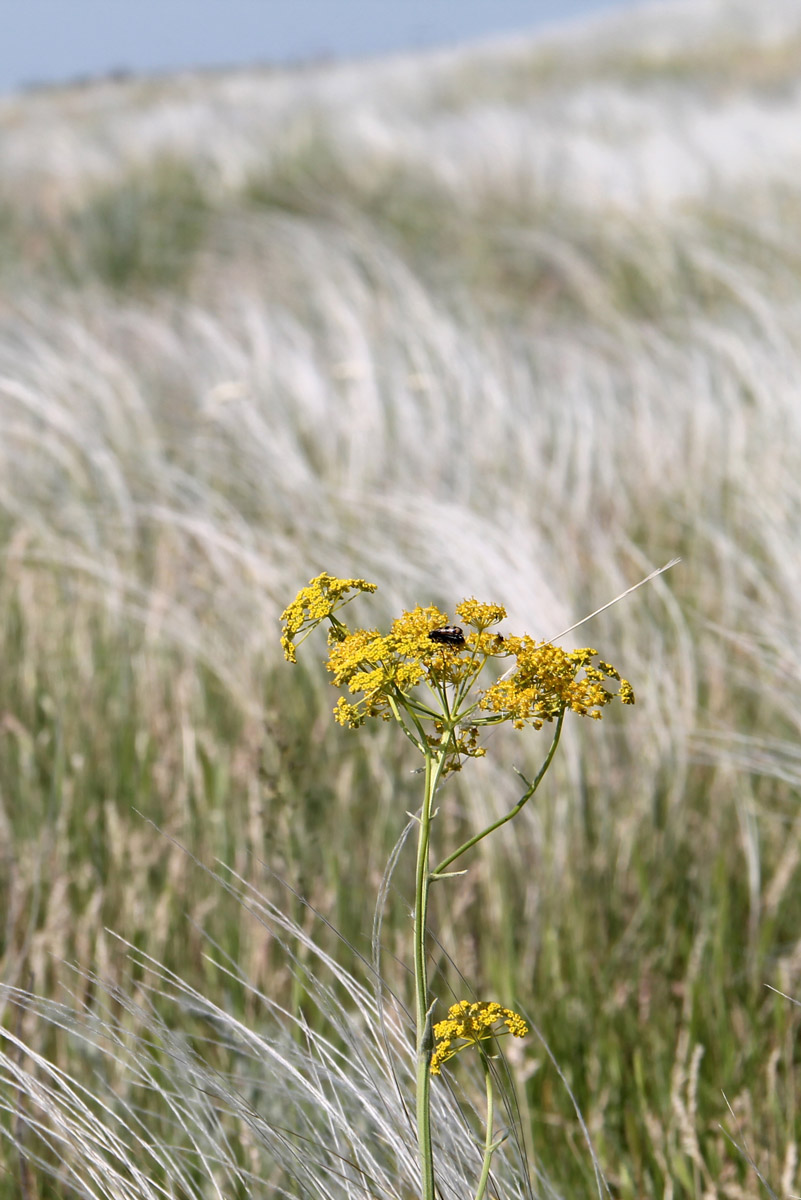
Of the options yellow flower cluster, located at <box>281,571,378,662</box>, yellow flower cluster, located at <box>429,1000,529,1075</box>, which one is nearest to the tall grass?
yellow flower cluster, located at <box>429,1000,529,1075</box>

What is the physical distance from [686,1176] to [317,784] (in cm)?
66

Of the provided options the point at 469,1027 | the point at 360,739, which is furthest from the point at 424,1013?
the point at 360,739

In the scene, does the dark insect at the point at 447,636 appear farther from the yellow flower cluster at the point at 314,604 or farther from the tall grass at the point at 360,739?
A: the tall grass at the point at 360,739

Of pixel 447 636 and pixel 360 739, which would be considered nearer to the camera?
pixel 447 636

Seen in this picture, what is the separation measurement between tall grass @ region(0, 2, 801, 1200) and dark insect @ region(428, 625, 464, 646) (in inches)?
8.7

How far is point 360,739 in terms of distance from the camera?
1589 millimetres

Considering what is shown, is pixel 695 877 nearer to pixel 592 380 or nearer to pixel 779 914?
pixel 779 914

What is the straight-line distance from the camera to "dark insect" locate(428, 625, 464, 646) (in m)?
0.59

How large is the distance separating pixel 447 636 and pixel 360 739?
1007 millimetres

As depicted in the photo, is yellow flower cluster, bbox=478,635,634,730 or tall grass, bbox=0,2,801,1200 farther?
tall grass, bbox=0,2,801,1200

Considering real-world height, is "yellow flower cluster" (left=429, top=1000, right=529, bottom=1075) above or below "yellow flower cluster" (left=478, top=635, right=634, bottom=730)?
below

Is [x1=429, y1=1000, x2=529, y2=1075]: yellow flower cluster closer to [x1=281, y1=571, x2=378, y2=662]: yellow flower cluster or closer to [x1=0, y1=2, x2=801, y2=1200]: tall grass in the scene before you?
[x1=0, y1=2, x2=801, y2=1200]: tall grass

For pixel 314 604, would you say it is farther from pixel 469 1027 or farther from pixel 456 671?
pixel 469 1027

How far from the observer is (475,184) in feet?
19.2
